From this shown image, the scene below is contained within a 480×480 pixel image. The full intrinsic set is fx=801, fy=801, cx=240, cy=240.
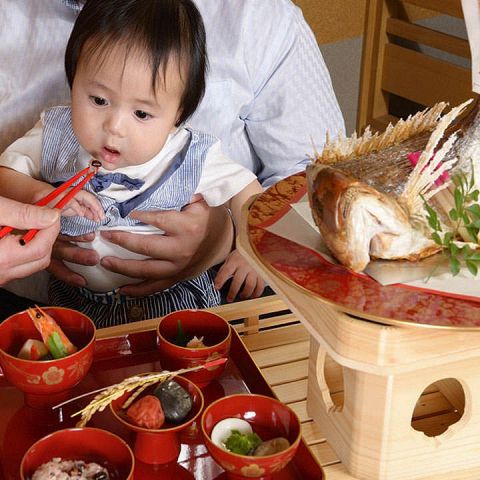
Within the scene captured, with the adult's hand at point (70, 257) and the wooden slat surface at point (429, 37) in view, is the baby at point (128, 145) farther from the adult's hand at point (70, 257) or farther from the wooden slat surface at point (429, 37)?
the wooden slat surface at point (429, 37)

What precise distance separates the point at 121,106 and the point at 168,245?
0.28m

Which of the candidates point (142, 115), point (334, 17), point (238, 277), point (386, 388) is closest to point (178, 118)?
point (142, 115)

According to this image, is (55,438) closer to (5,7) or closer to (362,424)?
(362,424)

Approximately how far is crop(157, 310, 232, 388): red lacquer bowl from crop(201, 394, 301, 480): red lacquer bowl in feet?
0.30

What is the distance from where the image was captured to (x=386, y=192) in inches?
32.5

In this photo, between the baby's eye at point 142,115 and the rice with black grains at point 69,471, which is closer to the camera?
the rice with black grains at point 69,471

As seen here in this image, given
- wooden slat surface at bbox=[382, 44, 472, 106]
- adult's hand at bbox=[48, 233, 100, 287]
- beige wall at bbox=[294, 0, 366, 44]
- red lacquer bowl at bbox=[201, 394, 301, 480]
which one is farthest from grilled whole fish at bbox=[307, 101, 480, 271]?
beige wall at bbox=[294, 0, 366, 44]

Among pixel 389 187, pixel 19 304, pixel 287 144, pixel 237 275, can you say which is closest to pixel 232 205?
pixel 237 275

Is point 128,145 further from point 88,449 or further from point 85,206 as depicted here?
point 88,449

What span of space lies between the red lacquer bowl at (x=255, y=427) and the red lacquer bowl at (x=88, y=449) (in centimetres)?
8

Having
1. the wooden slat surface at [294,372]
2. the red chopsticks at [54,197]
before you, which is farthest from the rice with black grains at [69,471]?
the red chopsticks at [54,197]

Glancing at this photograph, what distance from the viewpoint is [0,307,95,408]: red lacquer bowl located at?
85 centimetres

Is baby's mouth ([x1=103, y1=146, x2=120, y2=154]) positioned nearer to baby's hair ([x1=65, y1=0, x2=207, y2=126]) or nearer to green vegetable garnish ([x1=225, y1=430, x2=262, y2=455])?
baby's hair ([x1=65, y1=0, x2=207, y2=126])

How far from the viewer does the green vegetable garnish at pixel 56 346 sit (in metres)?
0.88
